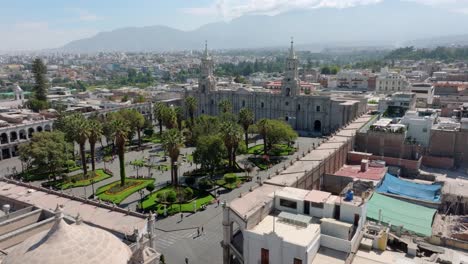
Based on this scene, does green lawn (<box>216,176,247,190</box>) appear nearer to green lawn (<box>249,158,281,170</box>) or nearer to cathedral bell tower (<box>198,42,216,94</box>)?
green lawn (<box>249,158,281,170</box>)

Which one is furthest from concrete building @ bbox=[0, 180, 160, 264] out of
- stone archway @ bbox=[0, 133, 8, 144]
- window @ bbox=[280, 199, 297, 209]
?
stone archway @ bbox=[0, 133, 8, 144]

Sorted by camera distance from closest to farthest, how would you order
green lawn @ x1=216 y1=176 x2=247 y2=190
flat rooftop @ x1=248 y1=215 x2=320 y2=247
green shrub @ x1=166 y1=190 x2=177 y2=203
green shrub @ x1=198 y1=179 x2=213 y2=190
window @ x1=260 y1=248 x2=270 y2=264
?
flat rooftop @ x1=248 y1=215 x2=320 y2=247 → window @ x1=260 y1=248 x2=270 y2=264 → green shrub @ x1=166 y1=190 x2=177 y2=203 → green shrub @ x1=198 y1=179 x2=213 y2=190 → green lawn @ x1=216 y1=176 x2=247 y2=190

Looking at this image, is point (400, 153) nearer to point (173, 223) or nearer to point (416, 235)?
point (416, 235)

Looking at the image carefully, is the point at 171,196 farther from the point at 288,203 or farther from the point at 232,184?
the point at 288,203

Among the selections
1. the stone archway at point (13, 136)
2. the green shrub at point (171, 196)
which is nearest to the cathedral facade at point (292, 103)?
the stone archway at point (13, 136)

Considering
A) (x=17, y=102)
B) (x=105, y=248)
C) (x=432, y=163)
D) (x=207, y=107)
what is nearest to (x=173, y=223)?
(x=105, y=248)

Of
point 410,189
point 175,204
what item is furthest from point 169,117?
point 410,189

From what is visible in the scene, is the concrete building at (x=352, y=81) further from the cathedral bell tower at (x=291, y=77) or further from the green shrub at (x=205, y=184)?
the green shrub at (x=205, y=184)
